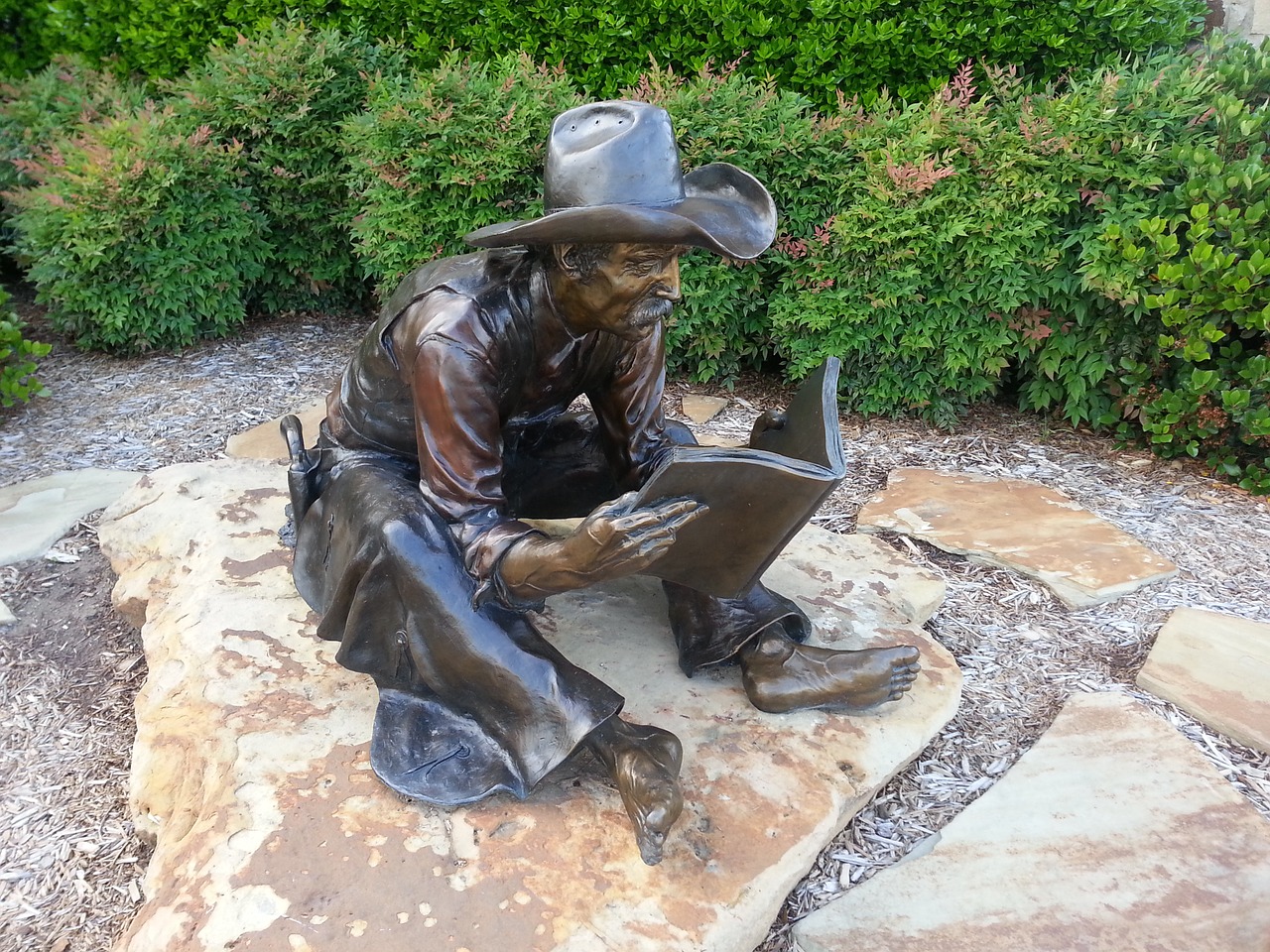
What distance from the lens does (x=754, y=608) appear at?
8.92ft

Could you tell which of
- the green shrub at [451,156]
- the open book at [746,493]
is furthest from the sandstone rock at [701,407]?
the open book at [746,493]

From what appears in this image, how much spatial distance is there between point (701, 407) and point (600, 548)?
3.11 m

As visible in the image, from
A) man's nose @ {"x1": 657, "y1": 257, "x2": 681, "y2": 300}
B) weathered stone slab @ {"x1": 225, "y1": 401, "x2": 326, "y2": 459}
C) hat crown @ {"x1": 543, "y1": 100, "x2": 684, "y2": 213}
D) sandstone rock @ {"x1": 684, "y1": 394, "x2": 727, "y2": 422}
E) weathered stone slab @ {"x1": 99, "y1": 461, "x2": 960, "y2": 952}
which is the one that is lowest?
weathered stone slab @ {"x1": 225, "y1": 401, "x2": 326, "y2": 459}

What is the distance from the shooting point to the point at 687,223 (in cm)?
199

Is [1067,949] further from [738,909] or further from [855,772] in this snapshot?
[738,909]

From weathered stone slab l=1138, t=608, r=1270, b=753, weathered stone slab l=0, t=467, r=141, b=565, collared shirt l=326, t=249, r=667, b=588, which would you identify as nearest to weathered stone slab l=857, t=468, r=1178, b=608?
weathered stone slab l=1138, t=608, r=1270, b=753

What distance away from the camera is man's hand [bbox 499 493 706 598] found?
2.03m

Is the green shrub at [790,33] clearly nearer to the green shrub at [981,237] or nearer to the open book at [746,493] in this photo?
the green shrub at [981,237]

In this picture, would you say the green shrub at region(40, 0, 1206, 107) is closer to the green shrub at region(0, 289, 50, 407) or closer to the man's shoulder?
the green shrub at region(0, 289, 50, 407)

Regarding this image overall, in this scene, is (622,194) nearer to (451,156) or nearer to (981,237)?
(981,237)

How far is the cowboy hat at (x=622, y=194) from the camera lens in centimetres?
201

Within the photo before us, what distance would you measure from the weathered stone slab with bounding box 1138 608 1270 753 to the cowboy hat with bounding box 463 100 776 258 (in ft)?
6.53

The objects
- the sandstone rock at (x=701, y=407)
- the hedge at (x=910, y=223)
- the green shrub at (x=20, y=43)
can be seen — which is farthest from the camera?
the green shrub at (x=20, y=43)

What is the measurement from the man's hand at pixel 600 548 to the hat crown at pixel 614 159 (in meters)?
0.63
